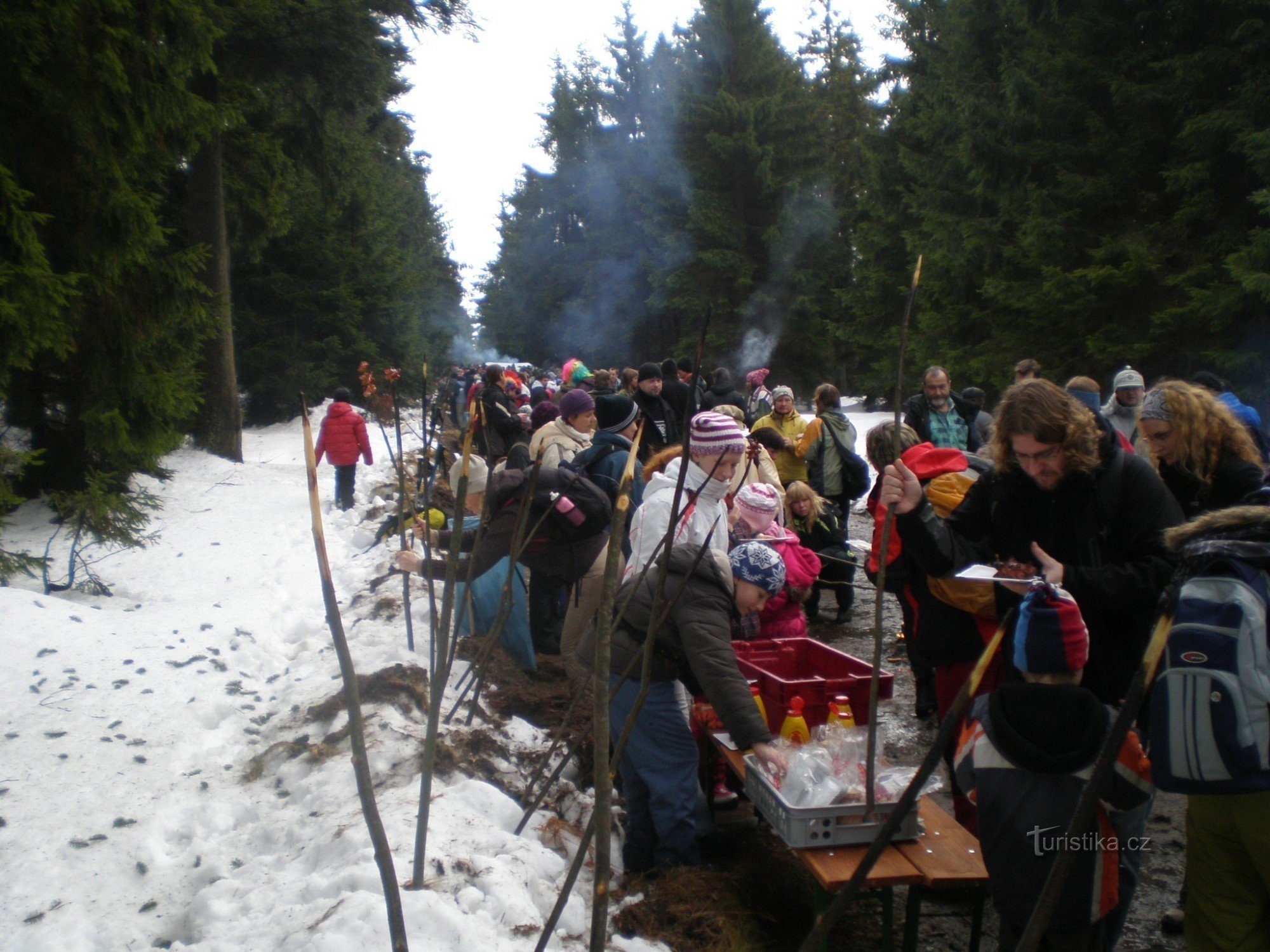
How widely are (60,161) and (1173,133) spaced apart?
16781 millimetres

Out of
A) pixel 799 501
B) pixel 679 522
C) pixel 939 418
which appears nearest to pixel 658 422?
pixel 799 501

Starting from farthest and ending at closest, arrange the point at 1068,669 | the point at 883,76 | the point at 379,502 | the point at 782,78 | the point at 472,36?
1. the point at 782,78
2. the point at 883,76
3. the point at 472,36
4. the point at 379,502
5. the point at 1068,669

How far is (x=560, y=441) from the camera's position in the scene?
246 inches

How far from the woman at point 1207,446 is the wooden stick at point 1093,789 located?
9.87ft

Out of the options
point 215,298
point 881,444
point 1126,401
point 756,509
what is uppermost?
point 215,298

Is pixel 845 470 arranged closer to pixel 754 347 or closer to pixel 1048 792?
pixel 1048 792

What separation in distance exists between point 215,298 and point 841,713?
36.0 ft

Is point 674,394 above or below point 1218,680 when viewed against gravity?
above

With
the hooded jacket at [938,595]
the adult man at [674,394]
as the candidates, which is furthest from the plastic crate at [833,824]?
the adult man at [674,394]

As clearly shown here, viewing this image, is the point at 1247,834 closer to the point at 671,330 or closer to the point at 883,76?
the point at 883,76

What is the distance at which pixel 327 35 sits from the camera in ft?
41.6

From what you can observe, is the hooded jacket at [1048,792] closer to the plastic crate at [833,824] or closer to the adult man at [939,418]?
the plastic crate at [833,824]

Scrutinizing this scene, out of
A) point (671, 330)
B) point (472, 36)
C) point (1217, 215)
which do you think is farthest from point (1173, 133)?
point (671, 330)

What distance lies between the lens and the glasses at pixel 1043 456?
9.45 feet
